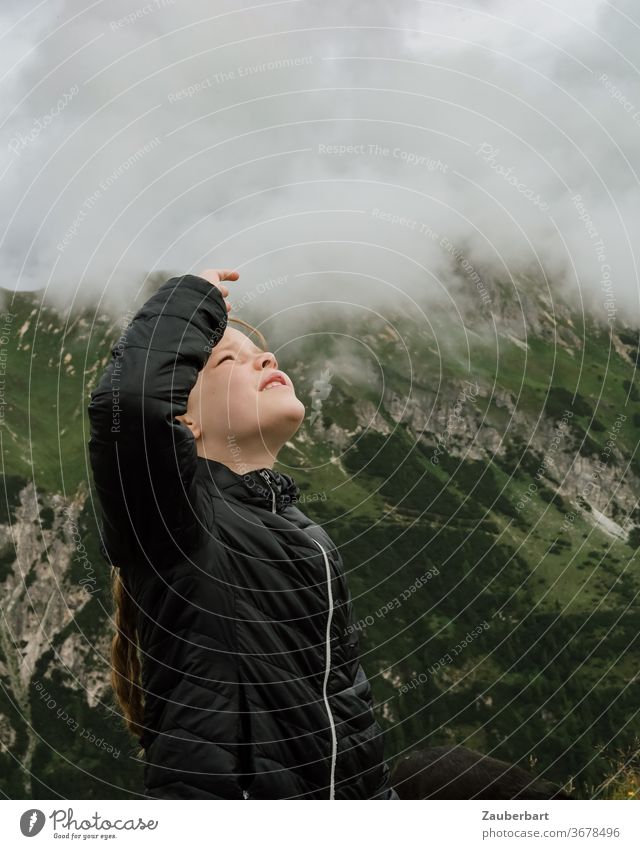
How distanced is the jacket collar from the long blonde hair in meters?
0.69

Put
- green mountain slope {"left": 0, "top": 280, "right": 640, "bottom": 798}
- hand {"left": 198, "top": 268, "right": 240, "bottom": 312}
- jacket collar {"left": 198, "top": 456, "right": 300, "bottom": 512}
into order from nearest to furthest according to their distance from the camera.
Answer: hand {"left": 198, "top": 268, "right": 240, "bottom": 312} → jacket collar {"left": 198, "top": 456, "right": 300, "bottom": 512} → green mountain slope {"left": 0, "top": 280, "right": 640, "bottom": 798}

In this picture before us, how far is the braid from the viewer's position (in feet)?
17.2

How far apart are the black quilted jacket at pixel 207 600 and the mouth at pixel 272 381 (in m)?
0.43

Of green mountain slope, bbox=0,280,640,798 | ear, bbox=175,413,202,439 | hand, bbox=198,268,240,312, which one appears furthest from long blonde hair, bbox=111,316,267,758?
green mountain slope, bbox=0,280,640,798

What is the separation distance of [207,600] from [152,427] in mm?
908

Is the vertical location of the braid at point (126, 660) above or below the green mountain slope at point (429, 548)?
below

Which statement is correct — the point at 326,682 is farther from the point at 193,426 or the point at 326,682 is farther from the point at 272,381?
the point at 272,381

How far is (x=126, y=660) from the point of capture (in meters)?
5.37

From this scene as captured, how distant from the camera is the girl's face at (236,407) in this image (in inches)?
211

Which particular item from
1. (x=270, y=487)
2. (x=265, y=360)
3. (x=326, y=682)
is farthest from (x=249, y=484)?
(x=326, y=682)

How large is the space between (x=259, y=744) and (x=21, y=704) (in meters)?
56.5

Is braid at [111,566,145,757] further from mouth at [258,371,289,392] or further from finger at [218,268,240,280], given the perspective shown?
finger at [218,268,240,280]

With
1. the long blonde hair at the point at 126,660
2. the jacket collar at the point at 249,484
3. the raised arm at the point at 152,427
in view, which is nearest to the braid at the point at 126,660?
the long blonde hair at the point at 126,660

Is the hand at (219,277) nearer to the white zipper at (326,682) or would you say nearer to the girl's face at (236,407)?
the girl's face at (236,407)
